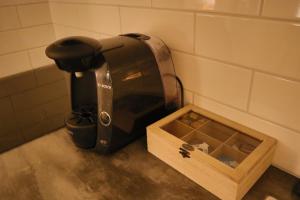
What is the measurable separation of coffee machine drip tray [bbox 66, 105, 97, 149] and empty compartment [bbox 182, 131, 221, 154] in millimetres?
249

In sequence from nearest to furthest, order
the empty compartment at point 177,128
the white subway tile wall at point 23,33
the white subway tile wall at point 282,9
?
1. the white subway tile wall at point 282,9
2. the empty compartment at point 177,128
3. the white subway tile wall at point 23,33

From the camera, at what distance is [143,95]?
72 centimetres

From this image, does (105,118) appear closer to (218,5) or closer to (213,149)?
(213,149)

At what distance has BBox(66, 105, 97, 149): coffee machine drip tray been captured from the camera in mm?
692

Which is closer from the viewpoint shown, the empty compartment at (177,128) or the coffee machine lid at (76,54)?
the coffee machine lid at (76,54)

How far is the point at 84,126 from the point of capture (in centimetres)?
Answer: 69

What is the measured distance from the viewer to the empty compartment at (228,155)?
632 millimetres

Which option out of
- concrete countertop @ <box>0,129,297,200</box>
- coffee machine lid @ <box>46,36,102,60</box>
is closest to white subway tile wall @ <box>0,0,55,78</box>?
concrete countertop @ <box>0,129,297,200</box>

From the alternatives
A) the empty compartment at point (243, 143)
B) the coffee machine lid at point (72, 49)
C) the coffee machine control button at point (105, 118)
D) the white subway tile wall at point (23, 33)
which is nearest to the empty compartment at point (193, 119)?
the empty compartment at point (243, 143)

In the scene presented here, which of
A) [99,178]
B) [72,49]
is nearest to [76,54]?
[72,49]

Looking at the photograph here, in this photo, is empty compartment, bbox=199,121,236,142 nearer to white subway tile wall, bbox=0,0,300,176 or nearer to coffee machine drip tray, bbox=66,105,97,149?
white subway tile wall, bbox=0,0,300,176

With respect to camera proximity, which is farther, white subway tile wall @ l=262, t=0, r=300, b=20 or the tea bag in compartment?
the tea bag in compartment

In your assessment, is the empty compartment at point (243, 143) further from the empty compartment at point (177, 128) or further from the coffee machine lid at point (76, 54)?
the coffee machine lid at point (76, 54)

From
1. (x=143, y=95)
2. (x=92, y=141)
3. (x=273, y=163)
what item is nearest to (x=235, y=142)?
(x=273, y=163)
